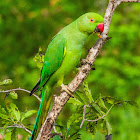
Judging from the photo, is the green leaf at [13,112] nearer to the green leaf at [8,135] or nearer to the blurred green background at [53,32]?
the green leaf at [8,135]

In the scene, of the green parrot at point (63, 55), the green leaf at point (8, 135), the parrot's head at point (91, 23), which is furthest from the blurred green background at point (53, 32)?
the green leaf at point (8, 135)

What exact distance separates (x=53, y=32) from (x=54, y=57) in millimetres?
2943

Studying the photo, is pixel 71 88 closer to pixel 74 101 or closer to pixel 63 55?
pixel 74 101

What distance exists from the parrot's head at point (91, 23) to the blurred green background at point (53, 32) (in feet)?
7.36

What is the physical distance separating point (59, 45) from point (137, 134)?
7.07 ft

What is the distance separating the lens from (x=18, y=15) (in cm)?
487

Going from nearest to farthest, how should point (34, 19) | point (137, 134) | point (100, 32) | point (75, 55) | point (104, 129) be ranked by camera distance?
1. point (104, 129)
2. point (100, 32)
3. point (75, 55)
4. point (137, 134)
5. point (34, 19)

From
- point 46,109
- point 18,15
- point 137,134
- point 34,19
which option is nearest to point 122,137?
point 137,134

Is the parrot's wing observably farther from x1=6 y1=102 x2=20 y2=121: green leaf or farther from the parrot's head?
x1=6 y1=102 x2=20 y2=121: green leaf

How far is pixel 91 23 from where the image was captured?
1.95 metres

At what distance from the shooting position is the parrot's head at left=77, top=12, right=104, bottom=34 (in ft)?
6.07

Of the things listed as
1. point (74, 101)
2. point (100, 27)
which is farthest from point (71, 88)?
point (100, 27)

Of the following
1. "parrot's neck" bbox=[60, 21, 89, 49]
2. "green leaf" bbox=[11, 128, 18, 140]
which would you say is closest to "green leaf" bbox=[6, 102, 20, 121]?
"green leaf" bbox=[11, 128, 18, 140]

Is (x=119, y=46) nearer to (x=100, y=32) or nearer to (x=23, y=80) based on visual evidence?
(x=23, y=80)
